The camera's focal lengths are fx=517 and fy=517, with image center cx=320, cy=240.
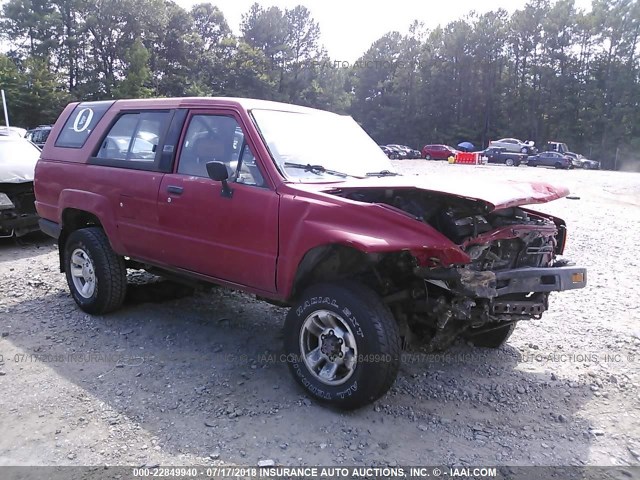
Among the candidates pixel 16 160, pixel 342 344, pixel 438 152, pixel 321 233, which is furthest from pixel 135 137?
pixel 438 152

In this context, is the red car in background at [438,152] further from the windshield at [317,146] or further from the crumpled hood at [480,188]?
the crumpled hood at [480,188]

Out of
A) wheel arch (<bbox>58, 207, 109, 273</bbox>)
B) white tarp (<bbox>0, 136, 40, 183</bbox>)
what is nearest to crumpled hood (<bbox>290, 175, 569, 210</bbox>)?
wheel arch (<bbox>58, 207, 109, 273</bbox>)

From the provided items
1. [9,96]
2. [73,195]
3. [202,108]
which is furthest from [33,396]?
[9,96]

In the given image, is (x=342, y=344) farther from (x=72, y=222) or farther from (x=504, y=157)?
(x=504, y=157)

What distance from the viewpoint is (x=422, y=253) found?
3076mm

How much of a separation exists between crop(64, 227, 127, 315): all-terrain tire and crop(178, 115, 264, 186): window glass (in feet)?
4.17

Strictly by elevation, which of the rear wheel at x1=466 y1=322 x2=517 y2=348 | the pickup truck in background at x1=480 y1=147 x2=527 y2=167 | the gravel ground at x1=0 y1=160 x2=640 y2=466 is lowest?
the gravel ground at x1=0 y1=160 x2=640 y2=466

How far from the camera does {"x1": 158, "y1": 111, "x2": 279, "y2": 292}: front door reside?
11.9 feet

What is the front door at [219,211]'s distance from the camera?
143 inches

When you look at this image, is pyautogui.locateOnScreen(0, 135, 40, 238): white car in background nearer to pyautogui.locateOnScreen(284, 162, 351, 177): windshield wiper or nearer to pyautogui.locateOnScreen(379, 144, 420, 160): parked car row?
pyautogui.locateOnScreen(284, 162, 351, 177): windshield wiper

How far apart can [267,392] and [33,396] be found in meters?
1.61

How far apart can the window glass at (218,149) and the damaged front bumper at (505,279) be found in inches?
57.5

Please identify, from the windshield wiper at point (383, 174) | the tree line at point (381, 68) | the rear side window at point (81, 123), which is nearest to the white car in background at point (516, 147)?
the tree line at point (381, 68)

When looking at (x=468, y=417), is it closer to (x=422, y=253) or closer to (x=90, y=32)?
(x=422, y=253)
